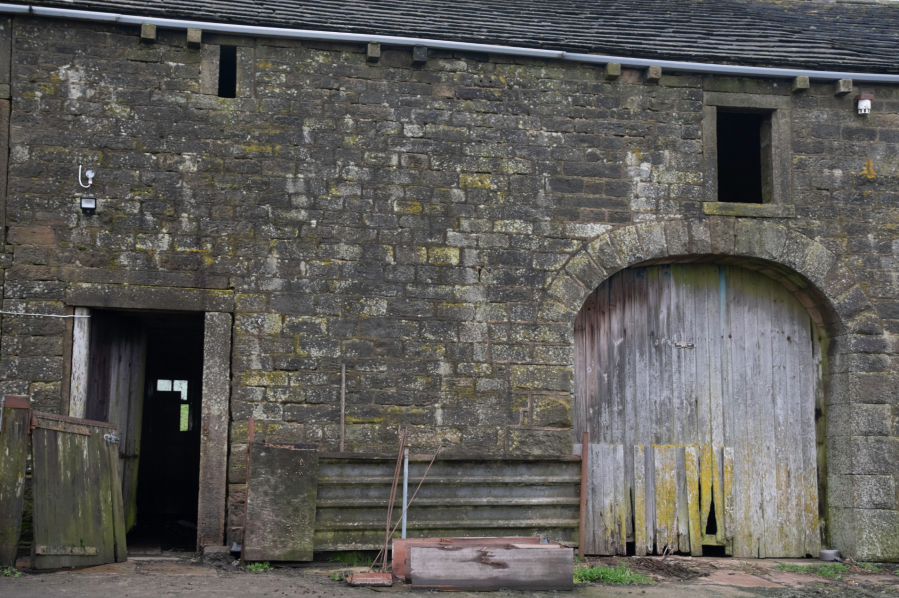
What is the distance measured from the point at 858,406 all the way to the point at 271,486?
199 inches

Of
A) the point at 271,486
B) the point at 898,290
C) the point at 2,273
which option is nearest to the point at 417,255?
the point at 271,486

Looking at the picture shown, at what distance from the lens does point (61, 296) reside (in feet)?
21.0

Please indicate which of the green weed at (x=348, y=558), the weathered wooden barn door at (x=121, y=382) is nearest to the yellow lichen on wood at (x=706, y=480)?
the green weed at (x=348, y=558)

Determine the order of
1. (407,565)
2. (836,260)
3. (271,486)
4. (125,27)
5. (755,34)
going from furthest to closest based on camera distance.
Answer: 1. (755,34)
2. (836,260)
3. (125,27)
4. (271,486)
5. (407,565)

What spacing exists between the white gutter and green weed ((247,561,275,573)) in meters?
4.27

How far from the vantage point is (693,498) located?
7254 millimetres

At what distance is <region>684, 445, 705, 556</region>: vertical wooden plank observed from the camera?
7188 mm

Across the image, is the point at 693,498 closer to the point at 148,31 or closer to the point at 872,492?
the point at 872,492

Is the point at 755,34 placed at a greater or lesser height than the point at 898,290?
greater

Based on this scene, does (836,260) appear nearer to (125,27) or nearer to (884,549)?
(884,549)

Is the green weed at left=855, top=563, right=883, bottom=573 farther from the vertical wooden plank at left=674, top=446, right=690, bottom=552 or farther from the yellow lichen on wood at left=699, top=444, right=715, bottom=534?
the vertical wooden plank at left=674, top=446, right=690, bottom=552

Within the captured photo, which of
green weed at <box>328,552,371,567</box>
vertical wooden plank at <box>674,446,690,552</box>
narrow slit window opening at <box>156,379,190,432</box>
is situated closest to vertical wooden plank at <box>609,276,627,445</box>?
vertical wooden plank at <box>674,446,690,552</box>

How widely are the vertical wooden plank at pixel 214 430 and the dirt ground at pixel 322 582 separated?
310 millimetres

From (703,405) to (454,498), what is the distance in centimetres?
262
